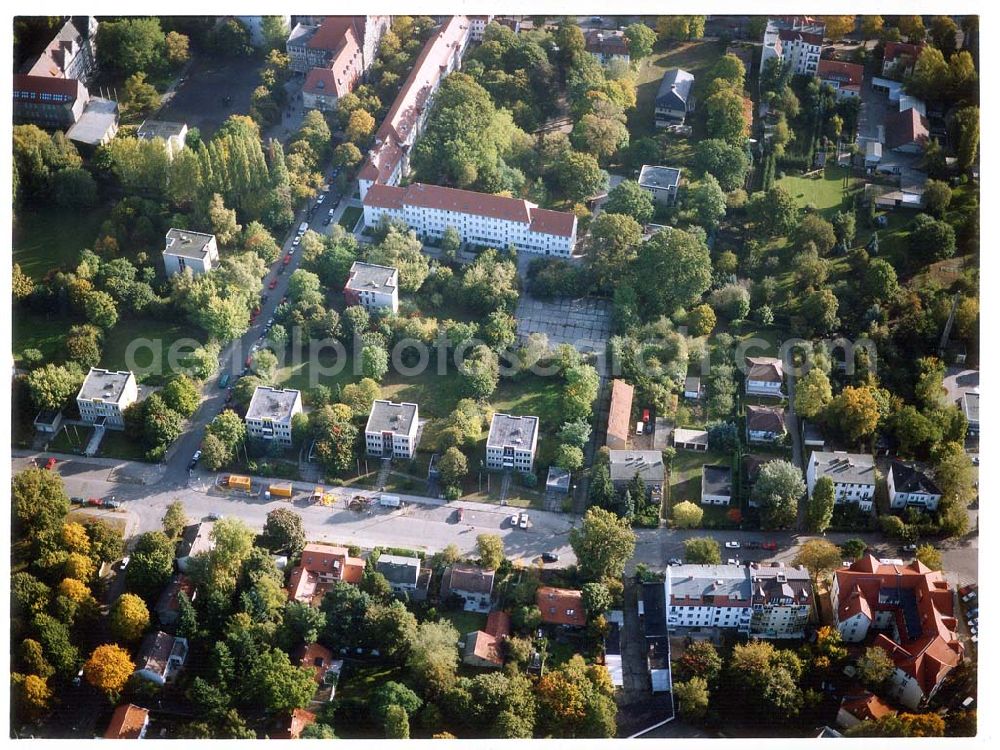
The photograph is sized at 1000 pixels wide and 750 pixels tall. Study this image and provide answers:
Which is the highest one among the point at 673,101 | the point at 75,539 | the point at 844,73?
the point at 844,73

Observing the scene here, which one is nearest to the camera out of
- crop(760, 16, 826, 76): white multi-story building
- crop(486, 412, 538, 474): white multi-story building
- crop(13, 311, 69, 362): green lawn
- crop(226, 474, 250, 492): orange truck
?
crop(226, 474, 250, 492): orange truck

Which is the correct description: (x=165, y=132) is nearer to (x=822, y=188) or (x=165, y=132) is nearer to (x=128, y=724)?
(x=128, y=724)

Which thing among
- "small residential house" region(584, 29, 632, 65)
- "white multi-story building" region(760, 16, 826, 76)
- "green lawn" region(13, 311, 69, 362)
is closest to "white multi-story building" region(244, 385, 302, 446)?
"green lawn" region(13, 311, 69, 362)

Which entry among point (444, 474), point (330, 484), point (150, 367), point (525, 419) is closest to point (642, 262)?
point (525, 419)

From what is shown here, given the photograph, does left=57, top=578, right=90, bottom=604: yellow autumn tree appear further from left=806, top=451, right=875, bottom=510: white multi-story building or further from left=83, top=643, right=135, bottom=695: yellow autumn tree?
left=806, top=451, right=875, bottom=510: white multi-story building

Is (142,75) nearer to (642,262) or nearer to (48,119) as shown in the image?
(48,119)

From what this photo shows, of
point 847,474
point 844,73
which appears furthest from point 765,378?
point 844,73
